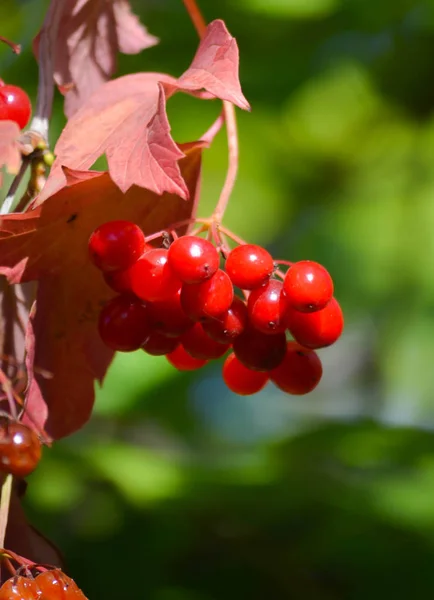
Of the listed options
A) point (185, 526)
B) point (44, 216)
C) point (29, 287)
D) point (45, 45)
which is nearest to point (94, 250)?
point (44, 216)

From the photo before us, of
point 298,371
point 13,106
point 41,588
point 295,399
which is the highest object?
point 13,106

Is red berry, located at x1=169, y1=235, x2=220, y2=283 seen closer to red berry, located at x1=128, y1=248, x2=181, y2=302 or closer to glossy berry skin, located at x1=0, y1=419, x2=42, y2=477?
red berry, located at x1=128, y1=248, x2=181, y2=302

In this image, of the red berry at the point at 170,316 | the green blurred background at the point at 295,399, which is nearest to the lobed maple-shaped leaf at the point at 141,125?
the red berry at the point at 170,316

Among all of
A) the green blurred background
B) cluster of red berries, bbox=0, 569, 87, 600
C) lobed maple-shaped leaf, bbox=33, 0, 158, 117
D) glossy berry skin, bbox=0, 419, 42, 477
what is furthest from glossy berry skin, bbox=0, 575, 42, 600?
the green blurred background

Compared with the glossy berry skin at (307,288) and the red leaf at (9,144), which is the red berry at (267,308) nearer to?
the glossy berry skin at (307,288)

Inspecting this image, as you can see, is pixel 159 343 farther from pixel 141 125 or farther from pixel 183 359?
pixel 141 125

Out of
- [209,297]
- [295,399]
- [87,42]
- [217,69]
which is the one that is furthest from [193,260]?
[295,399]
